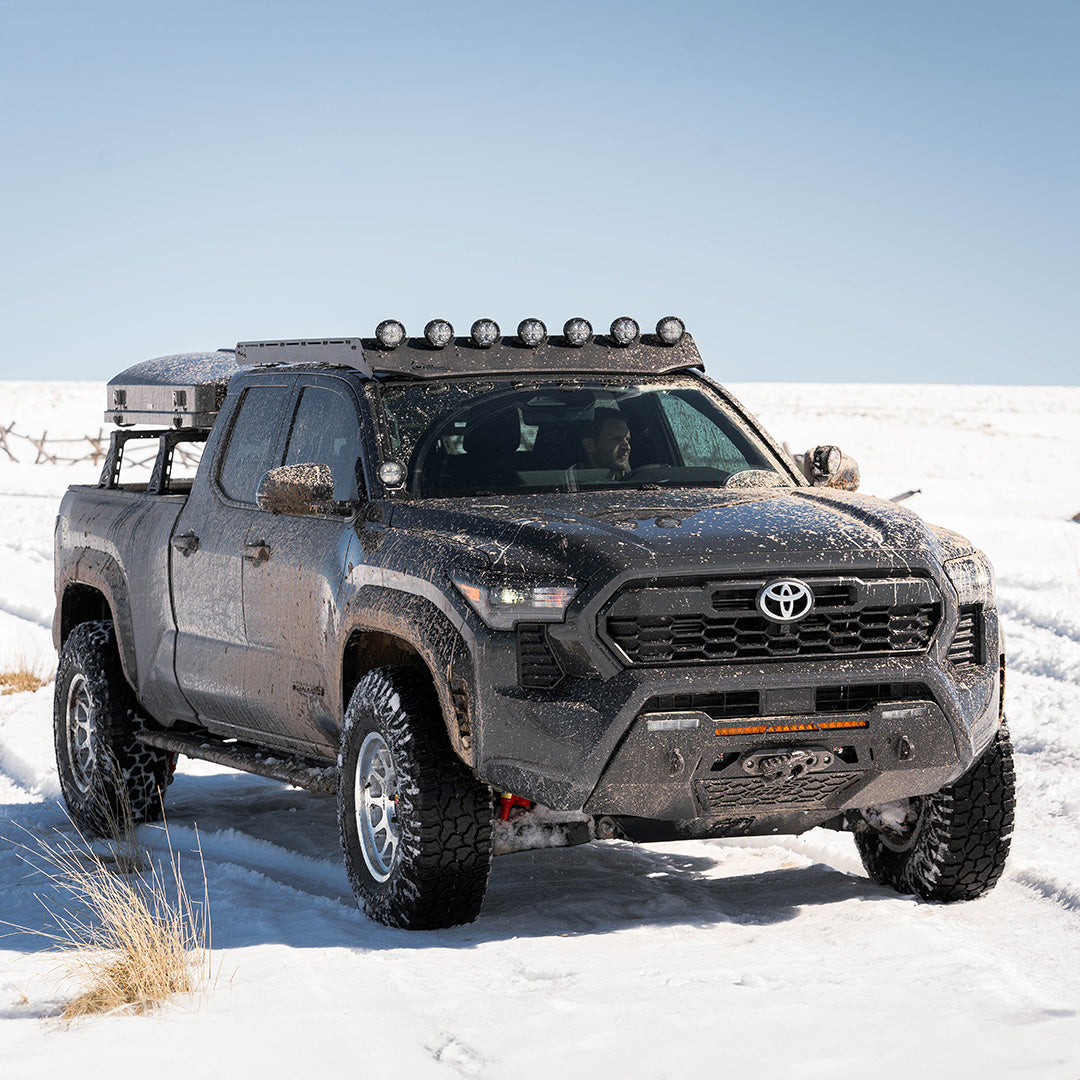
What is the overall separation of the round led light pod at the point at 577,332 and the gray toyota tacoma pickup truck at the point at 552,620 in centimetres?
2

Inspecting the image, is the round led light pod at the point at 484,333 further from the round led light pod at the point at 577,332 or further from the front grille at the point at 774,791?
the front grille at the point at 774,791

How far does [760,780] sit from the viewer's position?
217 inches

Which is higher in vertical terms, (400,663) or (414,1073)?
(400,663)

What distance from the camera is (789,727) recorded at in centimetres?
546

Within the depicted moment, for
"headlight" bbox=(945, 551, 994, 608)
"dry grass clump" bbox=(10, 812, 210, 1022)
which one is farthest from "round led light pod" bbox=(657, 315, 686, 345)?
"dry grass clump" bbox=(10, 812, 210, 1022)

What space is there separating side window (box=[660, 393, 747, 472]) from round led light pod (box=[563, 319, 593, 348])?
1.36 feet

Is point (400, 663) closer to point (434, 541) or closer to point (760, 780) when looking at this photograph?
point (434, 541)

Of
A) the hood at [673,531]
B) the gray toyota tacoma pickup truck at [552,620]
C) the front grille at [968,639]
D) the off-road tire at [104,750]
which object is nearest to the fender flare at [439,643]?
the gray toyota tacoma pickup truck at [552,620]

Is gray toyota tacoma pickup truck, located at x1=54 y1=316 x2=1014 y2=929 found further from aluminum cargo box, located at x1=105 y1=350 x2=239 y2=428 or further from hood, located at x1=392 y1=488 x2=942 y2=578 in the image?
aluminum cargo box, located at x1=105 y1=350 x2=239 y2=428

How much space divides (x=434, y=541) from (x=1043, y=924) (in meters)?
2.56

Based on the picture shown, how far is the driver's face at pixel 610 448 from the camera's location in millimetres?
6781

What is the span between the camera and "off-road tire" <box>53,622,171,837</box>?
28.0ft

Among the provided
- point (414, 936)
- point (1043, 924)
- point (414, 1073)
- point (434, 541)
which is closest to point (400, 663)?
point (434, 541)

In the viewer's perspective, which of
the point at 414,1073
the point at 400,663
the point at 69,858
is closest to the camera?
the point at 414,1073
